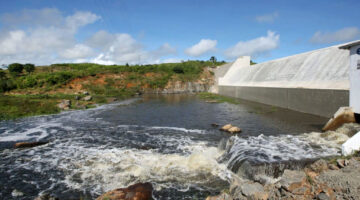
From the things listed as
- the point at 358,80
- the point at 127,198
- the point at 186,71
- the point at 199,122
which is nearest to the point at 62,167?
the point at 127,198

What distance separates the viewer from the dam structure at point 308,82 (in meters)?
15.0

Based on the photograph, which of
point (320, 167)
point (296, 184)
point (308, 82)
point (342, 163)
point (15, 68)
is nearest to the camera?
point (296, 184)

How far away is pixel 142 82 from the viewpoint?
5684 cm

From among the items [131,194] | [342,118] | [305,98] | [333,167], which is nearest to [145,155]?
[131,194]

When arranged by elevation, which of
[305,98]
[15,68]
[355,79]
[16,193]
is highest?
[15,68]

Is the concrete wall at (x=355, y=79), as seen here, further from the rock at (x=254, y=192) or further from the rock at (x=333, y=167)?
the rock at (x=254, y=192)

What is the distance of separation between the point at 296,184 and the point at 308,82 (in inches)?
677

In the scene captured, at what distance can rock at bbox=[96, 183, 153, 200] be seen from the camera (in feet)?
18.4

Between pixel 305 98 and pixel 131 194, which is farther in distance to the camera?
pixel 305 98

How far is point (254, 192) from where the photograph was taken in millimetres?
4762

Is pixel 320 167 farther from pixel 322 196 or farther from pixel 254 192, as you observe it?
pixel 254 192

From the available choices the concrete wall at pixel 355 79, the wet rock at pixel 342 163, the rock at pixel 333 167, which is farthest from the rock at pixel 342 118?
the wet rock at pixel 342 163

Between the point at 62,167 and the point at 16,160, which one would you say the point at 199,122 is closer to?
the point at 62,167

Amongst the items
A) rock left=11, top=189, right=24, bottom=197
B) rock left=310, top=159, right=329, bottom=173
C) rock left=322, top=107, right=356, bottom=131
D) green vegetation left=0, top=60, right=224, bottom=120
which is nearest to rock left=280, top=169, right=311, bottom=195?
rock left=310, top=159, right=329, bottom=173
